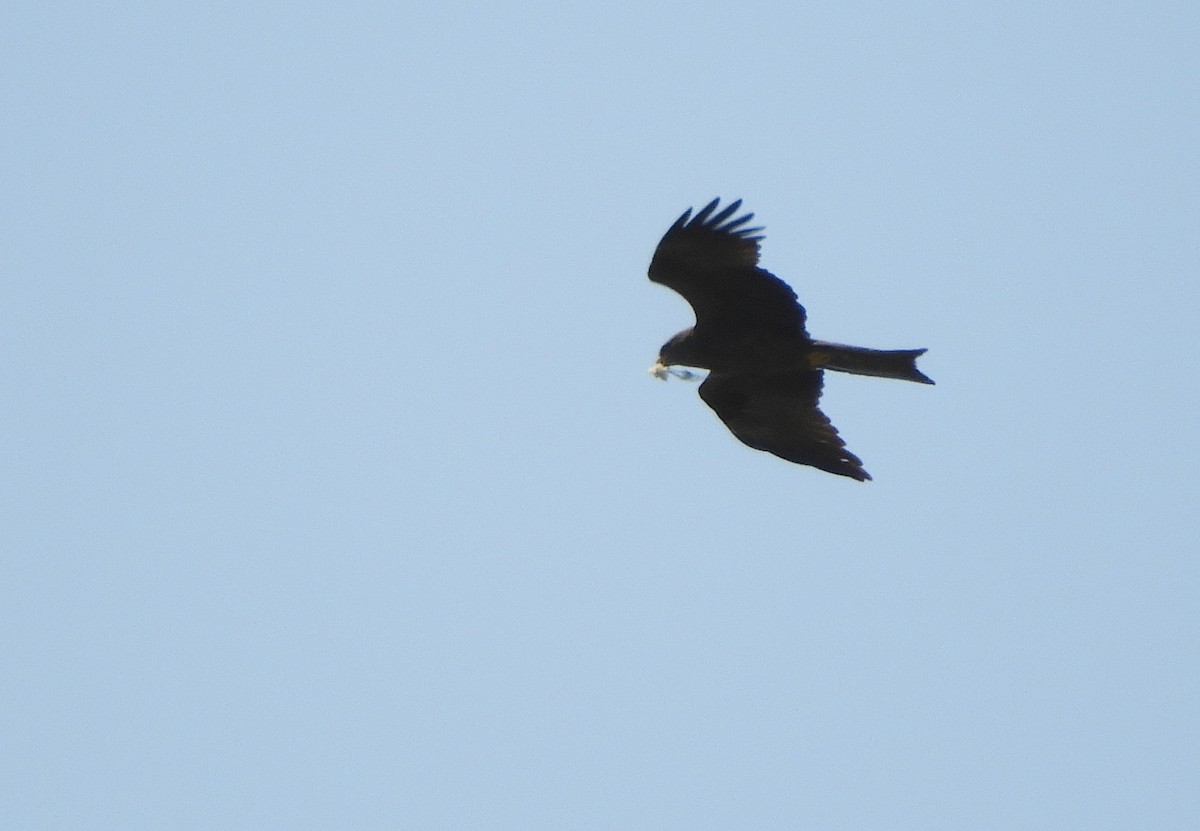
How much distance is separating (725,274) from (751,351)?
0.59 m

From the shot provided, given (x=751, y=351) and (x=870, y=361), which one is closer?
(x=870, y=361)

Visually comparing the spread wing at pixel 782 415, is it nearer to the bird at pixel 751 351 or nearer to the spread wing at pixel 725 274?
the bird at pixel 751 351

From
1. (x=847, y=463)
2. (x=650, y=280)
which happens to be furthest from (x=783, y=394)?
(x=650, y=280)

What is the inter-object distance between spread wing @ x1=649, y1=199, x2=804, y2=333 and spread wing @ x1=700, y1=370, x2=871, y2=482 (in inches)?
21.8

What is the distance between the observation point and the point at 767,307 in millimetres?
9148

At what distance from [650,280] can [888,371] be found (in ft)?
5.78

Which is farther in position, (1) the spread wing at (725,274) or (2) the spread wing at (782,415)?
(2) the spread wing at (782,415)

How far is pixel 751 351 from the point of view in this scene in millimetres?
9359

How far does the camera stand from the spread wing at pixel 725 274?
902 centimetres

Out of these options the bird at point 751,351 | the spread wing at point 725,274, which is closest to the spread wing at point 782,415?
the bird at point 751,351

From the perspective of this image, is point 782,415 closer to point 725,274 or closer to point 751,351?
point 751,351

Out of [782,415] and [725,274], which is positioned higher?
[725,274]

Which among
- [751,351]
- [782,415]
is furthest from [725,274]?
[782,415]

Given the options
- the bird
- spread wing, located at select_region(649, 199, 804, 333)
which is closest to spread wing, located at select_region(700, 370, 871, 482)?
the bird
